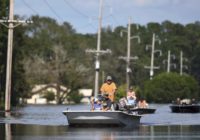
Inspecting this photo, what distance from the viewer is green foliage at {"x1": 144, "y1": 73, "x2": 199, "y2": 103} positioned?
131 m

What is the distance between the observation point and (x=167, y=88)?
133750 millimetres

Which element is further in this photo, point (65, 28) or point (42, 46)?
point (65, 28)

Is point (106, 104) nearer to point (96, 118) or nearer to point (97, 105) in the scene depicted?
point (97, 105)

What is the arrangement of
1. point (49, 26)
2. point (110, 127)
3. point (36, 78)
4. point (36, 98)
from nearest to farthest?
point (110, 127), point (36, 78), point (36, 98), point (49, 26)

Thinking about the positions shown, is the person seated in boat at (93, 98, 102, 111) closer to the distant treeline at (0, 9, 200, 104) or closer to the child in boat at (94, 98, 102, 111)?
the child in boat at (94, 98, 102, 111)

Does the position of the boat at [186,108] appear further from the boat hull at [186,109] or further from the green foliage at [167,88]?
the green foliage at [167,88]

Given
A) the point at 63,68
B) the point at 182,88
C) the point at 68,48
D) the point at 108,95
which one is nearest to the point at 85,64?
the point at 68,48

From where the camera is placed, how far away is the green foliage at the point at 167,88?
5167 inches

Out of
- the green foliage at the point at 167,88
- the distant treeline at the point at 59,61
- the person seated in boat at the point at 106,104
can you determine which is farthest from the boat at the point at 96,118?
the green foliage at the point at 167,88

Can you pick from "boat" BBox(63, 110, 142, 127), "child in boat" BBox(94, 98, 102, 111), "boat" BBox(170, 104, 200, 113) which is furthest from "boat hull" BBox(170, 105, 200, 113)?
"boat" BBox(63, 110, 142, 127)

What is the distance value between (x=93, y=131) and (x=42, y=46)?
127510 mm

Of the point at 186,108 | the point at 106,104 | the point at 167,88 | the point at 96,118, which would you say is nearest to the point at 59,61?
the point at 167,88

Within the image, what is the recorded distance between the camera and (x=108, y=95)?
3588 centimetres

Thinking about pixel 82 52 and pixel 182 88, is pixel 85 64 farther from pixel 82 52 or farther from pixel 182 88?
pixel 182 88
